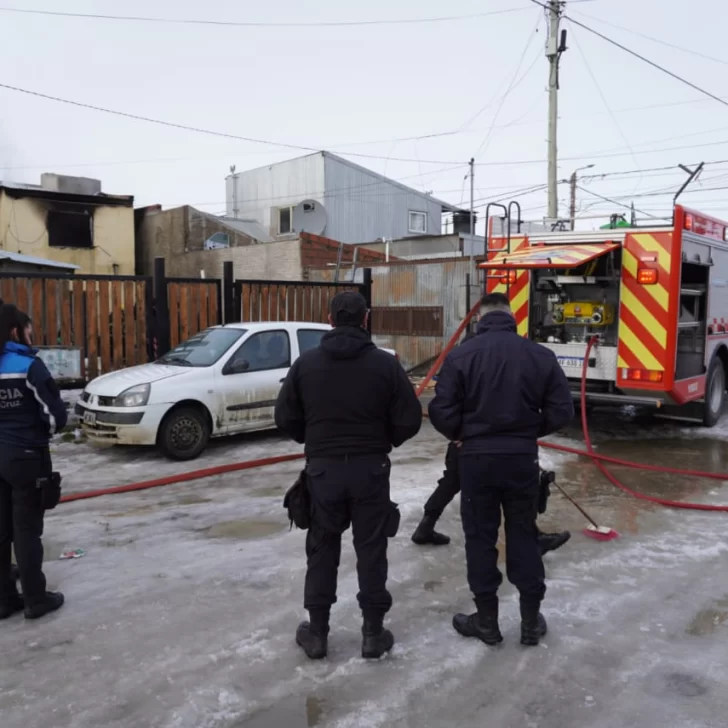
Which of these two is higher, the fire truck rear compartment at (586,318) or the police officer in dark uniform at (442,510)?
the fire truck rear compartment at (586,318)

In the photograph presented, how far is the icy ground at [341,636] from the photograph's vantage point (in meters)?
3.10

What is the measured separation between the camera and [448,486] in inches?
196

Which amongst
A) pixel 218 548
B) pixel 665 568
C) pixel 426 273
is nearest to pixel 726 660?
pixel 665 568

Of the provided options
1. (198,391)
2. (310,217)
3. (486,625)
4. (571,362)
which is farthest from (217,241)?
(486,625)

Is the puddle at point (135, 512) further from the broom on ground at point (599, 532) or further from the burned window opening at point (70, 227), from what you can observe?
the burned window opening at point (70, 227)

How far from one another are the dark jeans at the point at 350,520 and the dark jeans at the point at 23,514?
160 centimetres

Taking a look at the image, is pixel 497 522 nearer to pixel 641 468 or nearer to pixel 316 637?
pixel 316 637

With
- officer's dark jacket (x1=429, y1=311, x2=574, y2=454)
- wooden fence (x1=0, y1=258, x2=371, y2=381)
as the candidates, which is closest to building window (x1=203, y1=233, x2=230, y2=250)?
wooden fence (x1=0, y1=258, x2=371, y2=381)

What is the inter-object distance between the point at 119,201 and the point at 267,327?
1629 centimetres

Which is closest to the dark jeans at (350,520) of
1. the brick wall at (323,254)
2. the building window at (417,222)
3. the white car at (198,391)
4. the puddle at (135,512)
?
the puddle at (135,512)

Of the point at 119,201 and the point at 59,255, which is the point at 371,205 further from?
the point at 59,255

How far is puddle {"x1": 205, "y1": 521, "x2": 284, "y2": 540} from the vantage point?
5.42 m

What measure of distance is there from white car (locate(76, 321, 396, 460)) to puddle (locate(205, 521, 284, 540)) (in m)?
2.33

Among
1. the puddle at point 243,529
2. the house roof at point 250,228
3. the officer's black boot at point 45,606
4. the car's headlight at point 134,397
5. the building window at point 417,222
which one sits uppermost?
the building window at point 417,222
